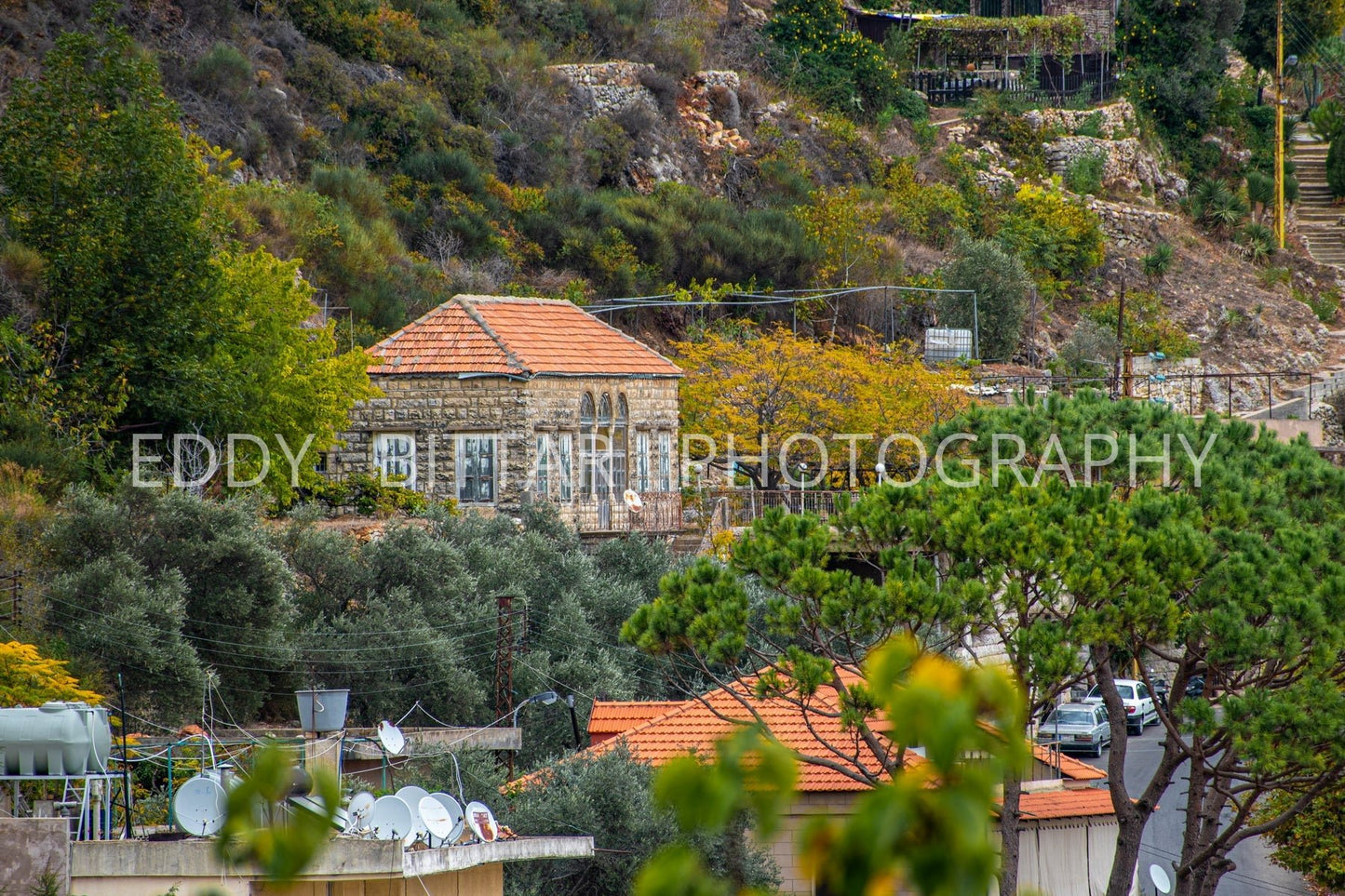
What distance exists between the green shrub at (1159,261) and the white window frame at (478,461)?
34.5m

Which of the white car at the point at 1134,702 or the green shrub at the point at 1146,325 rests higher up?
the green shrub at the point at 1146,325

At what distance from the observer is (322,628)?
25.6 metres

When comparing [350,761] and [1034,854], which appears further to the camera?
[1034,854]

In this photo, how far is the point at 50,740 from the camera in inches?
502

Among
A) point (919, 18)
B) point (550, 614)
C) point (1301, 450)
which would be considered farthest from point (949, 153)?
point (1301, 450)

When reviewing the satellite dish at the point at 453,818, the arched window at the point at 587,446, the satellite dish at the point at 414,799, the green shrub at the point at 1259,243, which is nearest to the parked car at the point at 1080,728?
the arched window at the point at 587,446

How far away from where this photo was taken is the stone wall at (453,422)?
31953 mm

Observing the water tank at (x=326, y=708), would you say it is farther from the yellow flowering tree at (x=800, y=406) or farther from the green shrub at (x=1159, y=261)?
the green shrub at (x=1159, y=261)

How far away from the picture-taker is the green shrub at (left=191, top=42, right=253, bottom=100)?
4275cm

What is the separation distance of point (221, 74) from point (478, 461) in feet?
53.6

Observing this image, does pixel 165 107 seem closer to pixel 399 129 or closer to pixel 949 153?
pixel 399 129

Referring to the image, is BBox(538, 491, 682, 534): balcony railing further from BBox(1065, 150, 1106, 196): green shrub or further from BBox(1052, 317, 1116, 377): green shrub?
BBox(1065, 150, 1106, 196): green shrub

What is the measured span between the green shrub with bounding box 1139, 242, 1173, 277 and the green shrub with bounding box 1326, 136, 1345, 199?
36.0ft

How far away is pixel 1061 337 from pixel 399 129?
2251 cm
